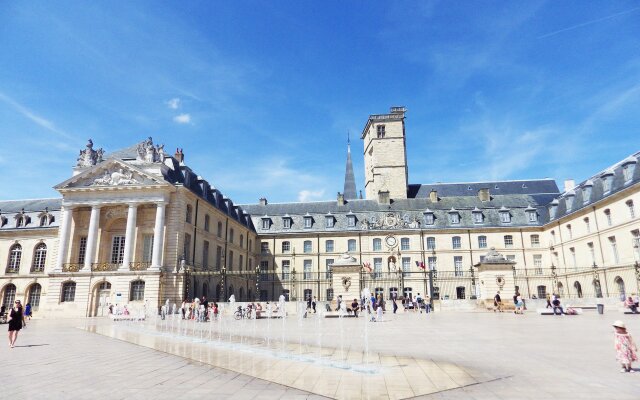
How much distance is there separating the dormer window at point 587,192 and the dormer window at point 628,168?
515 cm

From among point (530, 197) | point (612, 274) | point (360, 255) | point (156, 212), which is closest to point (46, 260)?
point (156, 212)

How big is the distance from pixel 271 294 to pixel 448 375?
4374 cm

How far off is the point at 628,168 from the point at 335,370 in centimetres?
3780

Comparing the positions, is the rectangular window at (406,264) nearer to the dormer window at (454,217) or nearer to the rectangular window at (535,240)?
the dormer window at (454,217)

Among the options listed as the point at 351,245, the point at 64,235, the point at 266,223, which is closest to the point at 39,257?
the point at 64,235

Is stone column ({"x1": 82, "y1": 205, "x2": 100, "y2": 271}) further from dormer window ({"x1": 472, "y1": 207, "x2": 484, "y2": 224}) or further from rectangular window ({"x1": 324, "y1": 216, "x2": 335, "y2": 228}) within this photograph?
dormer window ({"x1": 472, "y1": 207, "x2": 484, "y2": 224})

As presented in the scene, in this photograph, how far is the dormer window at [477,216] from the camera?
50.7 meters

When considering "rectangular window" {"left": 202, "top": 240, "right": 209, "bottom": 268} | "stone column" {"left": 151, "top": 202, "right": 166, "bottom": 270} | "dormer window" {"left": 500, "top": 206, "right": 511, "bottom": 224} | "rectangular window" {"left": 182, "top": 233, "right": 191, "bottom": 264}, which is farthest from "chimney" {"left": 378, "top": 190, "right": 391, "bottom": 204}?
"stone column" {"left": 151, "top": 202, "right": 166, "bottom": 270}

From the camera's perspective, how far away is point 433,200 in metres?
54.5

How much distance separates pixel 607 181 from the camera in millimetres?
37844

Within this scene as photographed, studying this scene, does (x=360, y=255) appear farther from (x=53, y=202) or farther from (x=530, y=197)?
(x=53, y=202)

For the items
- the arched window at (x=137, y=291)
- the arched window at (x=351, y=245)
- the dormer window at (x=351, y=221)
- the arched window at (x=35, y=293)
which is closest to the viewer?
the arched window at (x=137, y=291)

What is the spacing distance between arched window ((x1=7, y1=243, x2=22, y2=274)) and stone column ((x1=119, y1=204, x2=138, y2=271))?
52.9 feet

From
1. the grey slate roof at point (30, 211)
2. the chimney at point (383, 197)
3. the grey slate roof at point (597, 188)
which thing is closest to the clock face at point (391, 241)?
the chimney at point (383, 197)
